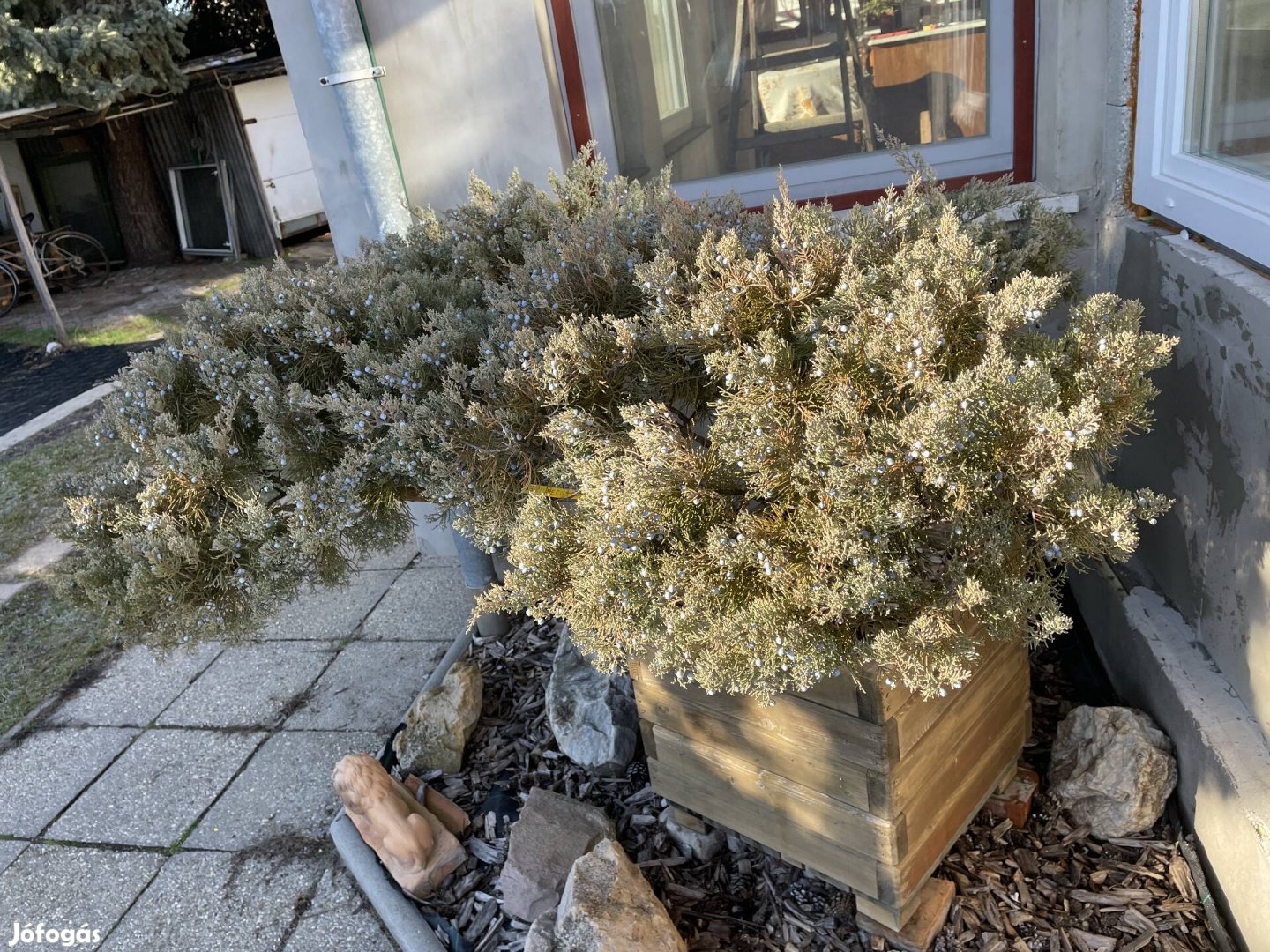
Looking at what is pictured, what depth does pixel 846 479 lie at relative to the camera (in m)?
1.64

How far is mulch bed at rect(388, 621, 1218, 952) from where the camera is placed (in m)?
2.35

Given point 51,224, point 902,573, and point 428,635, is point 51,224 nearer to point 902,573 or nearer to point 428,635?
point 428,635

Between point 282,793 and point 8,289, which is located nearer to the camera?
point 282,793

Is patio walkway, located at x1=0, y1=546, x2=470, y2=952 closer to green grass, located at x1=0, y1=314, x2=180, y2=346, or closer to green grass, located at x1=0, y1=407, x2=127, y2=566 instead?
green grass, located at x1=0, y1=407, x2=127, y2=566

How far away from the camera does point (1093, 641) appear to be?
328 cm

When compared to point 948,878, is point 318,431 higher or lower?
higher

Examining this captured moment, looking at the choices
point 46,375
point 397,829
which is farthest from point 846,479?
point 46,375

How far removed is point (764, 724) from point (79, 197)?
52.4 feet

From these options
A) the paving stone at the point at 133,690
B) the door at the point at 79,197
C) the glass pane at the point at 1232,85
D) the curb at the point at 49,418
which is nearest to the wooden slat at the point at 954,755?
the glass pane at the point at 1232,85

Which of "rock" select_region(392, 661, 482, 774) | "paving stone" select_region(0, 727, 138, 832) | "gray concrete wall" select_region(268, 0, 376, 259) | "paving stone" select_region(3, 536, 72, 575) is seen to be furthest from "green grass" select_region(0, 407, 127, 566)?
"rock" select_region(392, 661, 482, 774)

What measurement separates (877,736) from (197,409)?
198cm

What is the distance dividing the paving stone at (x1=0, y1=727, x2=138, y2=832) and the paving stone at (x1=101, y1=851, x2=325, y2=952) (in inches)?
29.0

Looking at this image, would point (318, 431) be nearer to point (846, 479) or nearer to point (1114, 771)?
point (846, 479)

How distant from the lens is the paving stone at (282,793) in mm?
3143
